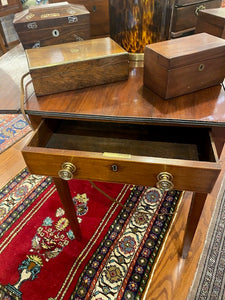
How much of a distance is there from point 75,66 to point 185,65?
0.96 ft

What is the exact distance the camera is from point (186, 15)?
35.9 inches

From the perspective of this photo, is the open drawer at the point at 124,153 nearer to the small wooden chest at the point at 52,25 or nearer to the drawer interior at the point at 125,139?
the drawer interior at the point at 125,139

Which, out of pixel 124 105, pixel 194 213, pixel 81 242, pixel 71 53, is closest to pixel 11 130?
pixel 81 242

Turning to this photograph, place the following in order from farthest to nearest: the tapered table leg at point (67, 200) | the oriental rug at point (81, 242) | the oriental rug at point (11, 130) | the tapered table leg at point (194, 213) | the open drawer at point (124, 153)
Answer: the oriental rug at point (11, 130) → the oriental rug at point (81, 242) → the tapered table leg at point (67, 200) → the tapered table leg at point (194, 213) → the open drawer at point (124, 153)

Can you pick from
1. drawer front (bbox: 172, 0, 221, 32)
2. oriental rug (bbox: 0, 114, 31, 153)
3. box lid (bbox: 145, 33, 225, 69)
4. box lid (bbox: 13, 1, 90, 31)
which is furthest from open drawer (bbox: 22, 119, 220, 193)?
oriental rug (bbox: 0, 114, 31, 153)

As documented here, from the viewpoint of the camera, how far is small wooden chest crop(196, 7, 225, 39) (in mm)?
764

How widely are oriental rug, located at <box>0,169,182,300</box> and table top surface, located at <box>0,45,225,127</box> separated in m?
0.30

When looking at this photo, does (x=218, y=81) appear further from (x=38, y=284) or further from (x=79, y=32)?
(x=38, y=284)

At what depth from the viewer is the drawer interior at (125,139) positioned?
685 mm

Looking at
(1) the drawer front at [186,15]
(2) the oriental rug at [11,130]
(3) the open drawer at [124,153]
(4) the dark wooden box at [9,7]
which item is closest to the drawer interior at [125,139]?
(3) the open drawer at [124,153]

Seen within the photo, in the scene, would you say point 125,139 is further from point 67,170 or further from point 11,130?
point 11,130

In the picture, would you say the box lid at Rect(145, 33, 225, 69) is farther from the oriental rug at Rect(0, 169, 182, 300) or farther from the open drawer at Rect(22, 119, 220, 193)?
the oriental rug at Rect(0, 169, 182, 300)

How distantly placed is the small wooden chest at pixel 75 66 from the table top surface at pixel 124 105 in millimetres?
23

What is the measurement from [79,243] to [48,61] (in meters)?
0.75
